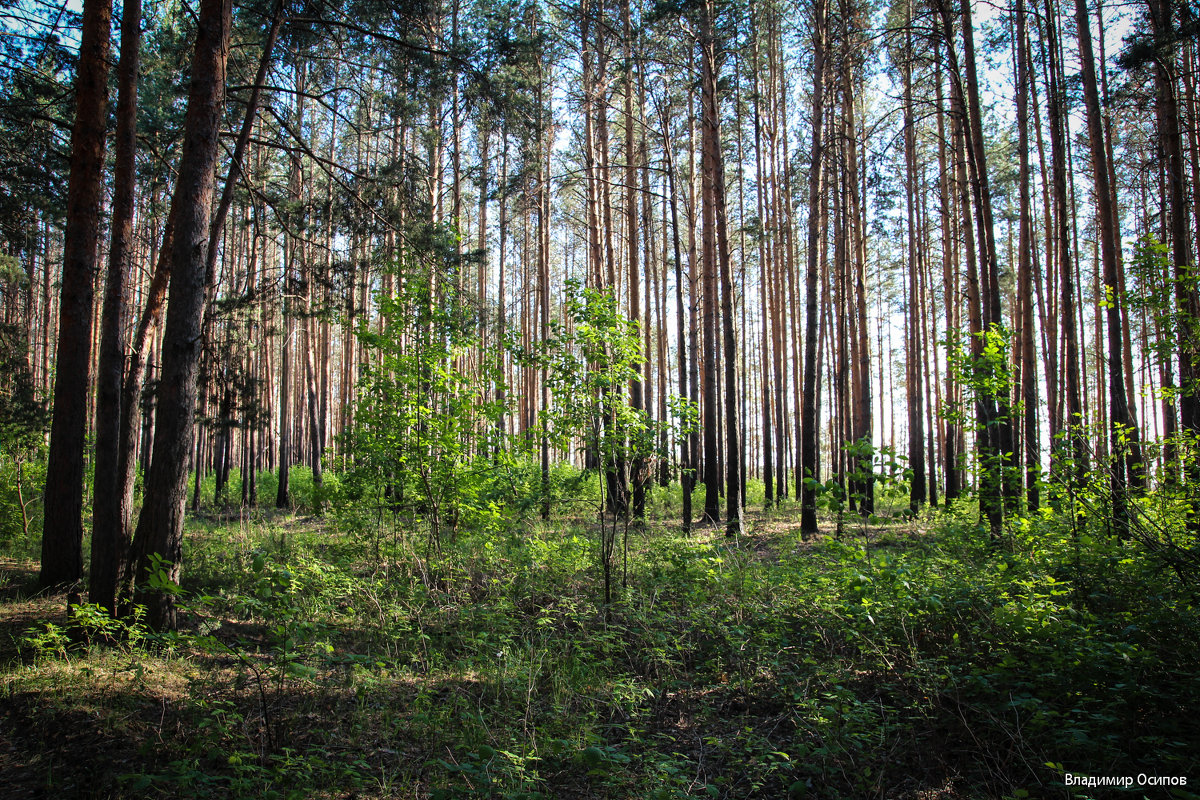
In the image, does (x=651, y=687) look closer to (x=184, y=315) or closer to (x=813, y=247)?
(x=184, y=315)

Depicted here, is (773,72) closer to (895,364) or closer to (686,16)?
(686,16)

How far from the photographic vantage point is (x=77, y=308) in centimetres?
595

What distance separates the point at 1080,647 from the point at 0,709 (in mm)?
7095

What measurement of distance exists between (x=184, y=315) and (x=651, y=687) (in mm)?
5046

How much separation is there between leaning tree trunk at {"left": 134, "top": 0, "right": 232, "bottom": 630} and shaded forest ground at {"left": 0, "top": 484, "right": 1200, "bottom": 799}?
0.79 m

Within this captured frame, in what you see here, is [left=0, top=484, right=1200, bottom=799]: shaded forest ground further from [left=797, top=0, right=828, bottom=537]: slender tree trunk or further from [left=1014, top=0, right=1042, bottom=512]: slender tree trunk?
[left=1014, top=0, right=1042, bottom=512]: slender tree trunk

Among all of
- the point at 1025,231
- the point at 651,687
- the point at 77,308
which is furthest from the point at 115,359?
the point at 1025,231

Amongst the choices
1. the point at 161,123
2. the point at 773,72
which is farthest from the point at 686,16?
the point at 161,123

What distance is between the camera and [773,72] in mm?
16031

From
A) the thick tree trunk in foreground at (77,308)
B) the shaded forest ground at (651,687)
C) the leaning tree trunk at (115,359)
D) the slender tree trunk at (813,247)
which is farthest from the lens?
the slender tree trunk at (813,247)

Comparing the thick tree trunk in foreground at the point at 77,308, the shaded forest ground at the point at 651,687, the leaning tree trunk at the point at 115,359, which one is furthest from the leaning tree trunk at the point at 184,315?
the thick tree trunk in foreground at the point at 77,308

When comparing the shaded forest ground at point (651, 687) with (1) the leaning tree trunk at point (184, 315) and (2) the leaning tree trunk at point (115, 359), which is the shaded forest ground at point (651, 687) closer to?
(2) the leaning tree trunk at point (115, 359)

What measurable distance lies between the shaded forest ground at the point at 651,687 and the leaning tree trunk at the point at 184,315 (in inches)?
31.2

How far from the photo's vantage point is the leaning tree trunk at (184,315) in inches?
189
